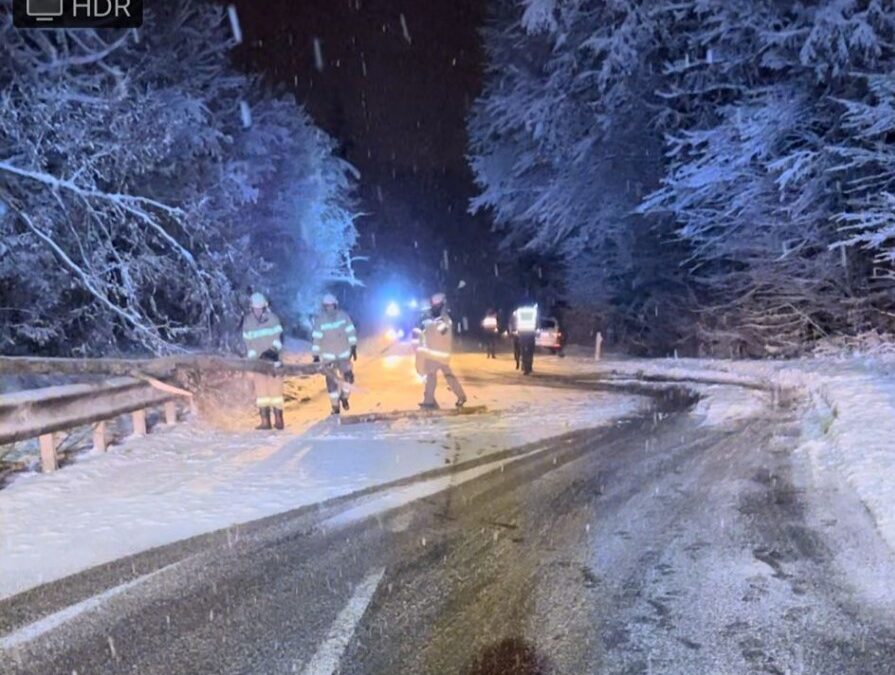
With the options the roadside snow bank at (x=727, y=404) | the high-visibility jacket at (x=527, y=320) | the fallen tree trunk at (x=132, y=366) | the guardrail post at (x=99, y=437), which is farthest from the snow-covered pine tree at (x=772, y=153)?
the guardrail post at (x=99, y=437)

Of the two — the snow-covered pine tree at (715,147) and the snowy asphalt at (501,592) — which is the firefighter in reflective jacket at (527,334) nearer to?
the snow-covered pine tree at (715,147)

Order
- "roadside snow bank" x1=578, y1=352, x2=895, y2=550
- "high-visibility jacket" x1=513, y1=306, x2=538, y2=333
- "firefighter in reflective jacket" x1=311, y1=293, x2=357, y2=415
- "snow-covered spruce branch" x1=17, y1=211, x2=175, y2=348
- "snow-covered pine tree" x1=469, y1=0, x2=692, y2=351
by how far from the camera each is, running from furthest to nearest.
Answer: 1. "snow-covered pine tree" x1=469, y1=0, x2=692, y2=351
2. "high-visibility jacket" x1=513, y1=306, x2=538, y2=333
3. "firefighter in reflective jacket" x1=311, y1=293, x2=357, y2=415
4. "snow-covered spruce branch" x1=17, y1=211, x2=175, y2=348
5. "roadside snow bank" x1=578, y1=352, x2=895, y2=550

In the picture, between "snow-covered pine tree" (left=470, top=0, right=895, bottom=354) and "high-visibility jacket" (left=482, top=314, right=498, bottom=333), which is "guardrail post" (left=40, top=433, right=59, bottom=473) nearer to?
"snow-covered pine tree" (left=470, top=0, right=895, bottom=354)

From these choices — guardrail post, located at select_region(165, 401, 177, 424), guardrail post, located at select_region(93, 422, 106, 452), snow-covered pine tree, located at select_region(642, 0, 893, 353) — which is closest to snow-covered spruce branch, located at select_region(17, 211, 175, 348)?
guardrail post, located at select_region(165, 401, 177, 424)

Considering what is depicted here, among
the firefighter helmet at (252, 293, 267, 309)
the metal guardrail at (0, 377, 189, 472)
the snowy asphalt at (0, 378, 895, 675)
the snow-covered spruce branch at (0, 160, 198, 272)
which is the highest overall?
the snow-covered spruce branch at (0, 160, 198, 272)

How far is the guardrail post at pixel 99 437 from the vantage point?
29.6ft

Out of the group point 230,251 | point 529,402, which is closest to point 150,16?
point 230,251

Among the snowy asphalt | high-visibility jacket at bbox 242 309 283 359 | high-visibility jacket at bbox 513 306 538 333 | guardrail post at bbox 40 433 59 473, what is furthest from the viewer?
high-visibility jacket at bbox 513 306 538 333

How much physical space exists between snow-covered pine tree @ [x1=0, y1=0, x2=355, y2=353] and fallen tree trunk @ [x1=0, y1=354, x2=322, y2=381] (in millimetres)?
2124

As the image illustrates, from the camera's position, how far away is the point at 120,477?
7918 millimetres

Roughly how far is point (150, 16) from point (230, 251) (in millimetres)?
6405

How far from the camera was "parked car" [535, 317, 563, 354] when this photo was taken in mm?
31656

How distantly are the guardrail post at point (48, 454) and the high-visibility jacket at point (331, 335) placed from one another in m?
5.02
